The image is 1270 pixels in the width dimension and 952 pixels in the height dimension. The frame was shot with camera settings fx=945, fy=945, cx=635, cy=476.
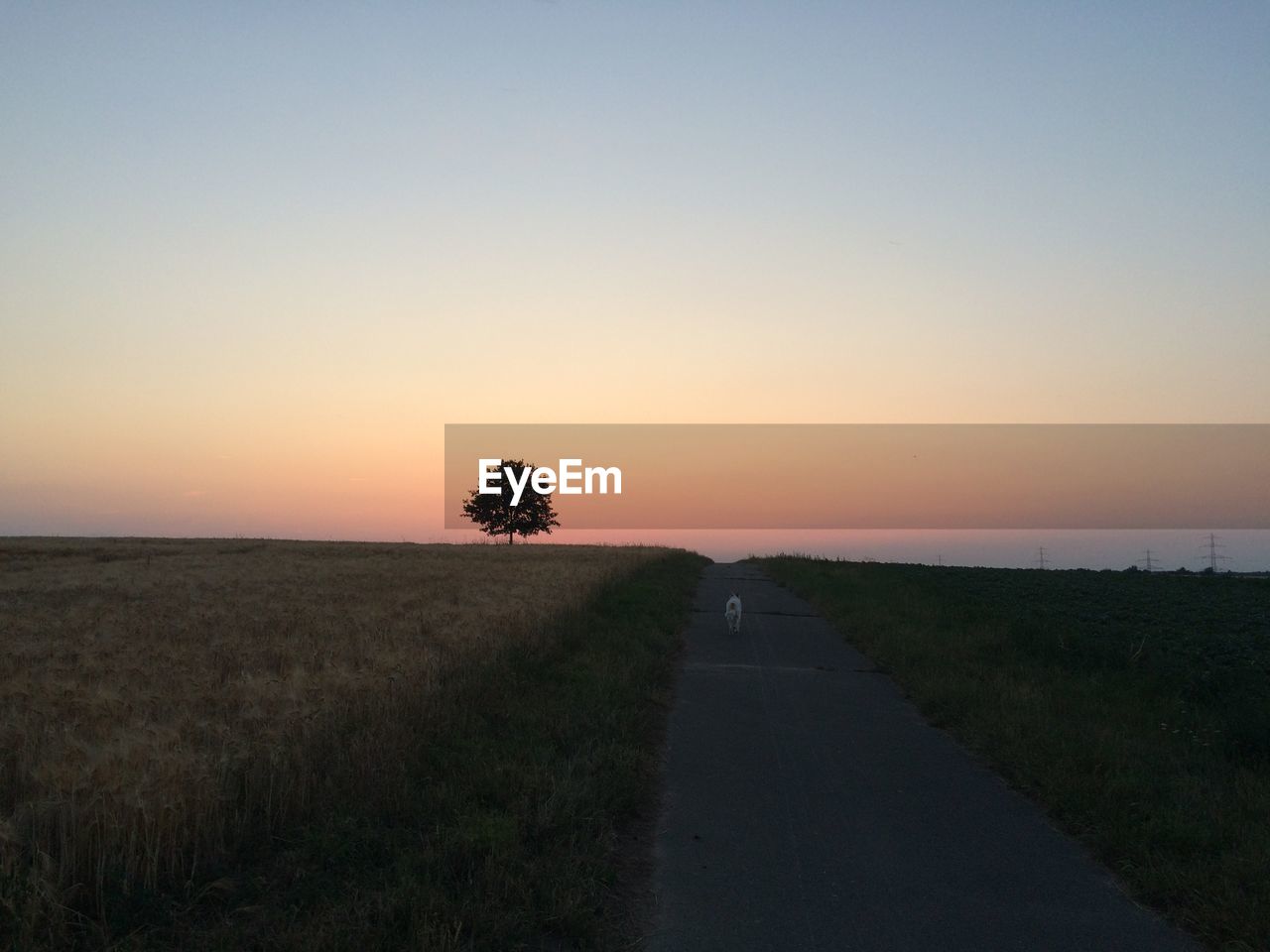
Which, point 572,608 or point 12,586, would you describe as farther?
point 12,586

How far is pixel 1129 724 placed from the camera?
9.72m

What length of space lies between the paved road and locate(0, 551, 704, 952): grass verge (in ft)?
1.61

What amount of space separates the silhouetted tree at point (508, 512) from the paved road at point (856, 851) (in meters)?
71.6

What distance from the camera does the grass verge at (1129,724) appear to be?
5.82 metres

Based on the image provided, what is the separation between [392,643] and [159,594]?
14.2m

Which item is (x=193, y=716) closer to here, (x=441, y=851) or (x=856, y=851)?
(x=441, y=851)

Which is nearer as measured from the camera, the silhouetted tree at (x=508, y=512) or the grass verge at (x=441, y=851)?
the grass verge at (x=441, y=851)

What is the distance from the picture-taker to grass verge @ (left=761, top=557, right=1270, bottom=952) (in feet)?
19.1

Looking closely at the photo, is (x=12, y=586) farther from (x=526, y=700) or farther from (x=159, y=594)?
(x=526, y=700)

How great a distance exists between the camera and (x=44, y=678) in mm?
10414

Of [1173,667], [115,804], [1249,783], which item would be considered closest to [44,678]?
[115,804]

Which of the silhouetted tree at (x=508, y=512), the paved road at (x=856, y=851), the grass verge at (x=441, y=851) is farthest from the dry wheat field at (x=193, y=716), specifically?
the silhouetted tree at (x=508, y=512)

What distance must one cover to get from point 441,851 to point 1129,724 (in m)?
7.50

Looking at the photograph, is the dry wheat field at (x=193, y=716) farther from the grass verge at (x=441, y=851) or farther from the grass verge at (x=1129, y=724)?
the grass verge at (x=1129, y=724)
